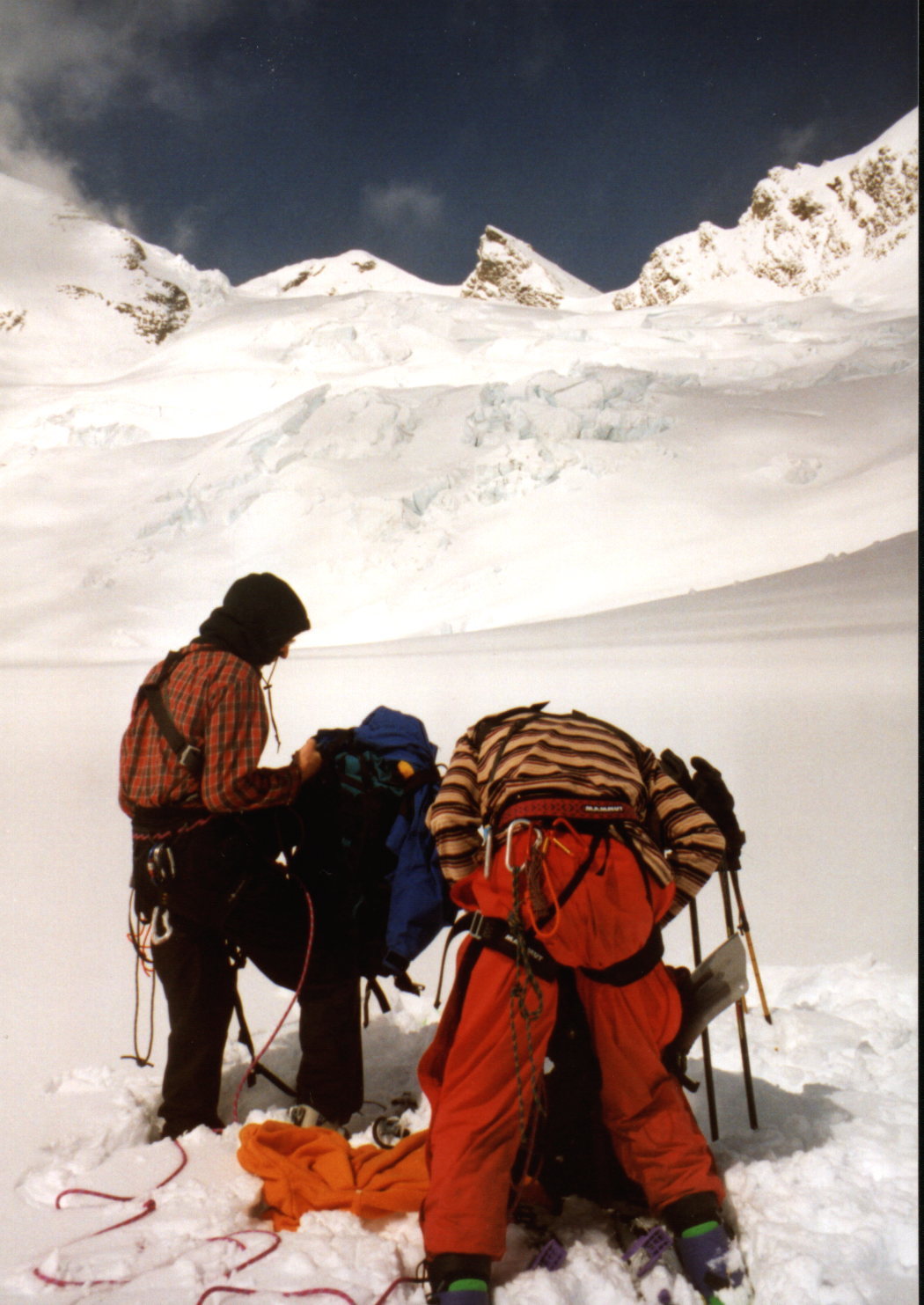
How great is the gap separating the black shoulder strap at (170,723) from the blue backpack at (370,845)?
245 mm

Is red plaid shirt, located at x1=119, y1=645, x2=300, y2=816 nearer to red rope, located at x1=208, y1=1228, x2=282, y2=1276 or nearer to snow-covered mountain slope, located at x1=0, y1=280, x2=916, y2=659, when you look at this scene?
red rope, located at x1=208, y1=1228, x2=282, y2=1276

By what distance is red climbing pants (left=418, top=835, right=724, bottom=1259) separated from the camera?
4.56 ft

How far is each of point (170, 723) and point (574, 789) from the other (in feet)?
2.51

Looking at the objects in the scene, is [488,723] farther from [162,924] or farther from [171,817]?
[162,924]

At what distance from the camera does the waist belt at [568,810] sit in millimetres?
1487

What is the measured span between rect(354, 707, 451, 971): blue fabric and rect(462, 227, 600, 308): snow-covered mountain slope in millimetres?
59864

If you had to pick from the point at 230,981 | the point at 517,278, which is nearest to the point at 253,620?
the point at 230,981

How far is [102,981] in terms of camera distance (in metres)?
2.67

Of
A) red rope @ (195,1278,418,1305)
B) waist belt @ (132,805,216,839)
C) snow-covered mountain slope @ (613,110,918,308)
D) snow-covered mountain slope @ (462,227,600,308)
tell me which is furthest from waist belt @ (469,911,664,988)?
snow-covered mountain slope @ (462,227,600,308)

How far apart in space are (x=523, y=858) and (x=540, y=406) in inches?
521

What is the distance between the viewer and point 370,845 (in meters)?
1.92

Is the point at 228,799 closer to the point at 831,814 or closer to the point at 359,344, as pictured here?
the point at 831,814

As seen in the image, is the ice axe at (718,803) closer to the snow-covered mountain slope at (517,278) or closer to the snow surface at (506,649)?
the snow surface at (506,649)

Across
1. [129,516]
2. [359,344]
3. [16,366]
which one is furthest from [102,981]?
[16,366]
